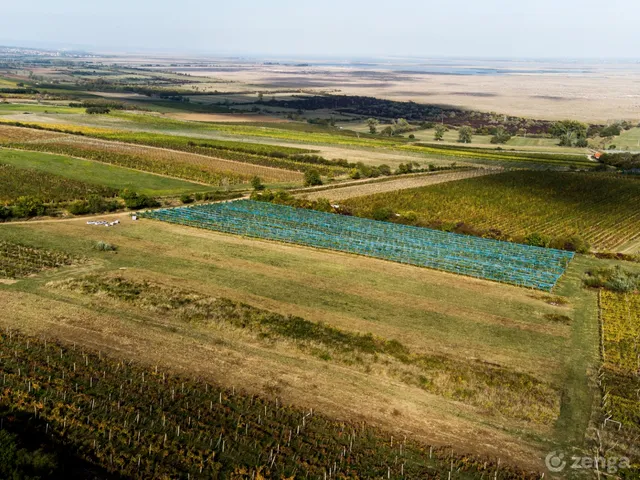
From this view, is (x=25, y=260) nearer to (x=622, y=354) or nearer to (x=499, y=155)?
(x=622, y=354)

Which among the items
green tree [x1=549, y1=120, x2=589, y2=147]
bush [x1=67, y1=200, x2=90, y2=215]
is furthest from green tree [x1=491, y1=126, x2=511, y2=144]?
bush [x1=67, y1=200, x2=90, y2=215]

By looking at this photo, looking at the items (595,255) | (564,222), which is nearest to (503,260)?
(595,255)

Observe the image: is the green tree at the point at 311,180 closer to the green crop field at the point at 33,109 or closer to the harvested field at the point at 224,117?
the harvested field at the point at 224,117

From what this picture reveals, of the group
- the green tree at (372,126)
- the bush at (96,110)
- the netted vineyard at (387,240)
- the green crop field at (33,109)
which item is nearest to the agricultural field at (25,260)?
the netted vineyard at (387,240)

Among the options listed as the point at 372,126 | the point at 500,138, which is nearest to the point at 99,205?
the point at 372,126

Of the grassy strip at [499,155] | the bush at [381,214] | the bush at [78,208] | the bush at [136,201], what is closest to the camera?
the bush at [78,208]
